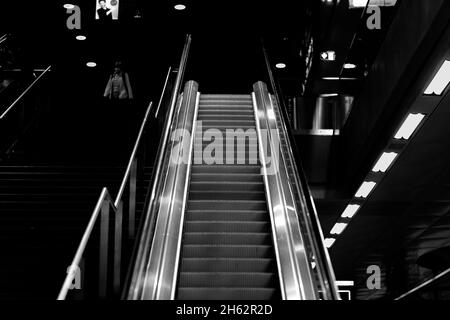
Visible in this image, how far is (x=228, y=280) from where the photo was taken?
22.4ft

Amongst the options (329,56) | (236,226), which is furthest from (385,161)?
(329,56)

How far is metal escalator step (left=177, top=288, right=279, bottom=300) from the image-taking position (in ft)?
21.3

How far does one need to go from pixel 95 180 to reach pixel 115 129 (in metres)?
2.76

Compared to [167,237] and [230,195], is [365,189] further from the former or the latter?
[167,237]

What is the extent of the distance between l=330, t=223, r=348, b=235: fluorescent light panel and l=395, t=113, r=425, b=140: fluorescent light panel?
18.5 ft

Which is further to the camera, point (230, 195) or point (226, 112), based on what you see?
point (226, 112)

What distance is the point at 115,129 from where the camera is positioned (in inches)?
460

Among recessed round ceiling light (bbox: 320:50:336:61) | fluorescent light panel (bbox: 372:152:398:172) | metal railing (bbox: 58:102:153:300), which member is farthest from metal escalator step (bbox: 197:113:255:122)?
metal railing (bbox: 58:102:153:300)

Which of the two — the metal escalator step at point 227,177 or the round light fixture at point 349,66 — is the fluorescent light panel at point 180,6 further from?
the metal escalator step at point 227,177

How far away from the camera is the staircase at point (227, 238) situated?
6.79m

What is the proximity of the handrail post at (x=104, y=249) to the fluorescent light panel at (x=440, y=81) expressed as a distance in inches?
179

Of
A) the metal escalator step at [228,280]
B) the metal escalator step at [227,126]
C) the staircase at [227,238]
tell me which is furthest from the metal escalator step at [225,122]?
the metal escalator step at [228,280]

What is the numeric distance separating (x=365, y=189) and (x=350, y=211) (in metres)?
1.75

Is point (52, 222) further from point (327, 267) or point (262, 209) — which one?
point (327, 267)
